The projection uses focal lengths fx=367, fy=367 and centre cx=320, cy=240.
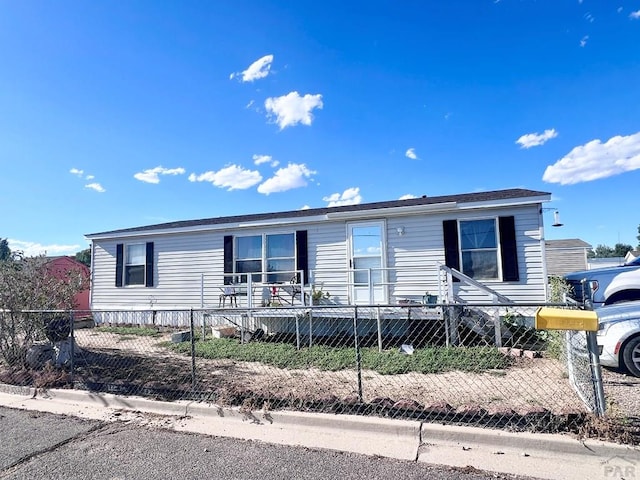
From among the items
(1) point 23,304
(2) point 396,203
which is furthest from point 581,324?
(2) point 396,203

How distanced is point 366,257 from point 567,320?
21.4 feet

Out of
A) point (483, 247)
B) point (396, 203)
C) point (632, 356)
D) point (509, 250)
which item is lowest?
point (632, 356)

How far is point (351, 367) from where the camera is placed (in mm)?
5602

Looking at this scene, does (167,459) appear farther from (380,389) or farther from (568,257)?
(568,257)

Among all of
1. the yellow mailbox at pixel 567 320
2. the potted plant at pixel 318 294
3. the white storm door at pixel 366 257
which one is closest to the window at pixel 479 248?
the white storm door at pixel 366 257

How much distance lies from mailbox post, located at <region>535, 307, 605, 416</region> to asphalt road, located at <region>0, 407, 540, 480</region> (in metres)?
1.08

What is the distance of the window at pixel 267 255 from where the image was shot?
10.0m

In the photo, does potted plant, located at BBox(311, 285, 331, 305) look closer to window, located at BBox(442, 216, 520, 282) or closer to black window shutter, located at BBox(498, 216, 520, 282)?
window, located at BBox(442, 216, 520, 282)

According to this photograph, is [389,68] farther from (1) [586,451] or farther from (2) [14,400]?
(2) [14,400]

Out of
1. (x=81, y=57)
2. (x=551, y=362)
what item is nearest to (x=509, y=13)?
(x=551, y=362)

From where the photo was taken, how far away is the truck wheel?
187 inches

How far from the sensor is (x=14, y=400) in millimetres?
4418

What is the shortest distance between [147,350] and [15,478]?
4.69m

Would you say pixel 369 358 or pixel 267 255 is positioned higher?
pixel 267 255
